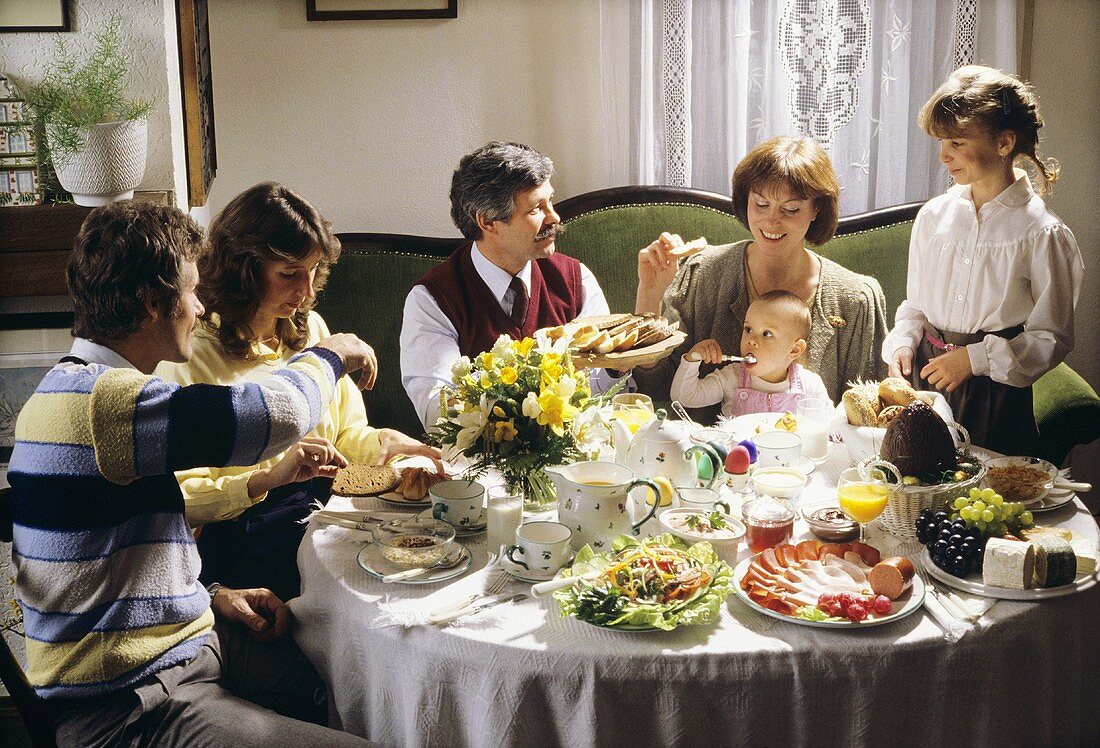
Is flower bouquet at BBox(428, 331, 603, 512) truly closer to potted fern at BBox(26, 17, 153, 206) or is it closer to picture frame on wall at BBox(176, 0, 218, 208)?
potted fern at BBox(26, 17, 153, 206)

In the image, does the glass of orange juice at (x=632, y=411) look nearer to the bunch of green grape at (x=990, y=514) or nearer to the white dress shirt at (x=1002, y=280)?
the bunch of green grape at (x=990, y=514)

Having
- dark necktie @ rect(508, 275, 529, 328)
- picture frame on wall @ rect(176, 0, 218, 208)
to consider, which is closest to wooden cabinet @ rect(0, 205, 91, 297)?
picture frame on wall @ rect(176, 0, 218, 208)

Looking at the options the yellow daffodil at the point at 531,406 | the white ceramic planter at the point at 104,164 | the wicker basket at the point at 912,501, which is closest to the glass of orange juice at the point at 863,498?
the wicker basket at the point at 912,501

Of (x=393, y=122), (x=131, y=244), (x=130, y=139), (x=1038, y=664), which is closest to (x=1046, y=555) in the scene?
(x=1038, y=664)

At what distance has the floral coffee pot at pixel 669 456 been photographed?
198cm

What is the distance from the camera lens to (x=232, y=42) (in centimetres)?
351

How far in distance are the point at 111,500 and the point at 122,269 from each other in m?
0.38

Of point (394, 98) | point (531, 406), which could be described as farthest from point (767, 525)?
point (394, 98)

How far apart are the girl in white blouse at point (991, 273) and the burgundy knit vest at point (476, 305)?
1.02m

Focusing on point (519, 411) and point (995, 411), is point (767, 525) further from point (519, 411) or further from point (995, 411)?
point (995, 411)

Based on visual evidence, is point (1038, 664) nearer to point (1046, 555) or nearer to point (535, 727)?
point (1046, 555)

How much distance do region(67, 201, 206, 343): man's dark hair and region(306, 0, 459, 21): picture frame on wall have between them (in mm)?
1975

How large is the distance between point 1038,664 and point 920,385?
1664mm

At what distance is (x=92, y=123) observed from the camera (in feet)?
8.04
